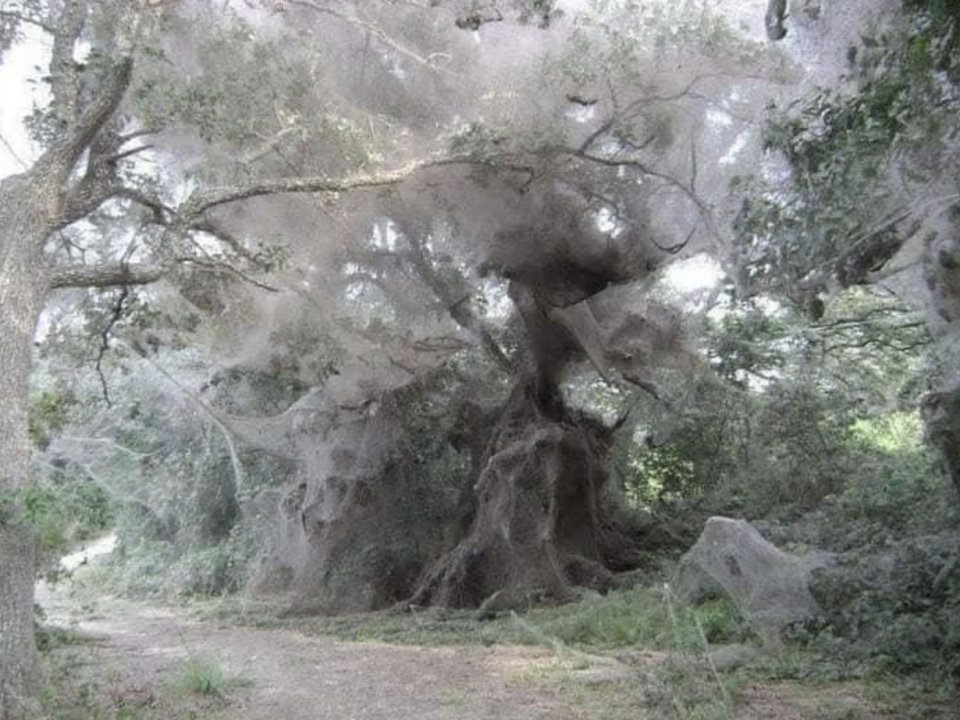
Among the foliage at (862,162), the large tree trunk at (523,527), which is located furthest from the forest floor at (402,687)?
the foliage at (862,162)

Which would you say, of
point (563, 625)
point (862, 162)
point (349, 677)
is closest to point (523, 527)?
point (563, 625)

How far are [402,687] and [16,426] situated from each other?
3.26 metres

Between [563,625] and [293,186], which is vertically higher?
[293,186]

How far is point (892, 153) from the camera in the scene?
13.4 feet

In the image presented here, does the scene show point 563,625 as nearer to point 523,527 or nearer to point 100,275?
point 523,527

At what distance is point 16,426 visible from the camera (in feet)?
17.5

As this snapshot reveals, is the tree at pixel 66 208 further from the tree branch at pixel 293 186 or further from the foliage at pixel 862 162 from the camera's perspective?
the foliage at pixel 862 162

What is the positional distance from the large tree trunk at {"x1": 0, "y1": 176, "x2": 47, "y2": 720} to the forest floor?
443mm

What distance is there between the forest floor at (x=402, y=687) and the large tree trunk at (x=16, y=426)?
44cm

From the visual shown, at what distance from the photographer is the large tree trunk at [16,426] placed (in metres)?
5.02

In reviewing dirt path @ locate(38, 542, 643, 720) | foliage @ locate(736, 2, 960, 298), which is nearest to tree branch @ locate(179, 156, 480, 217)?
foliage @ locate(736, 2, 960, 298)

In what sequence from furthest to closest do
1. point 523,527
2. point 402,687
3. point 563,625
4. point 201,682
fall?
point 523,527
point 563,625
point 402,687
point 201,682

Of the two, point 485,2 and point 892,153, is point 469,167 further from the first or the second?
point 892,153

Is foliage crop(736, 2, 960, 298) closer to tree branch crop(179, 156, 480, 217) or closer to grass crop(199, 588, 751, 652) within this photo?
grass crop(199, 588, 751, 652)
